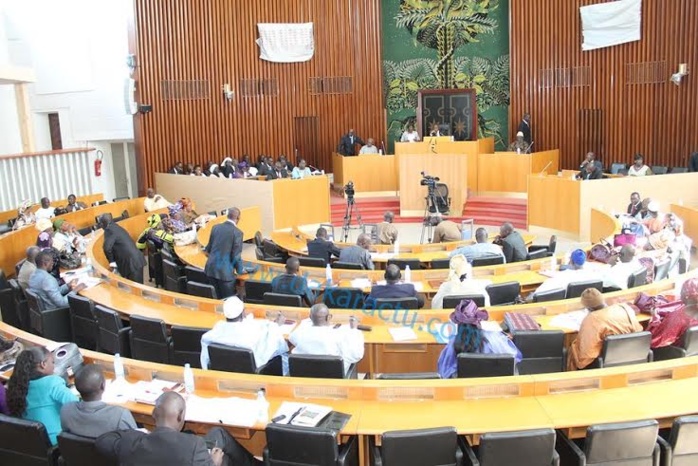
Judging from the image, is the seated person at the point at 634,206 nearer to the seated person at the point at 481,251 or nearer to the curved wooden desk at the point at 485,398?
the seated person at the point at 481,251

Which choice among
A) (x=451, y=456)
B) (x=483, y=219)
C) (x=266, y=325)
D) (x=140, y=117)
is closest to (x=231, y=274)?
(x=266, y=325)

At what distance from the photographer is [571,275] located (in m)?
7.73

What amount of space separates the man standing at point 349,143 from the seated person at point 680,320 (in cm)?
1404

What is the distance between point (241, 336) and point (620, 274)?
436 cm

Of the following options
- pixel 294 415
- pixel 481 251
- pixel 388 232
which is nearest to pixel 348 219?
pixel 388 232

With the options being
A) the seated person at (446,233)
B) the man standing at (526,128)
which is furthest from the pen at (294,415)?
the man standing at (526,128)

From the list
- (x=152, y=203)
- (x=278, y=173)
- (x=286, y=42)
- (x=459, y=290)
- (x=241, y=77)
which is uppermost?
(x=286, y=42)

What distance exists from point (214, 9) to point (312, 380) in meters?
16.3

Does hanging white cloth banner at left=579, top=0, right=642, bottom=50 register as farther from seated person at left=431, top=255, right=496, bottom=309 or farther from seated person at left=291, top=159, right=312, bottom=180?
seated person at left=431, top=255, right=496, bottom=309

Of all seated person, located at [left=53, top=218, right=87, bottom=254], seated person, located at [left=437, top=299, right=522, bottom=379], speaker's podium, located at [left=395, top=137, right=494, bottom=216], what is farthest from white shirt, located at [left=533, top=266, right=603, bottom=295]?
speaker's podium, located at [left=395, top=137, right=494, bottom=216]

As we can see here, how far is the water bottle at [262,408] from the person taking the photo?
4.35 metres

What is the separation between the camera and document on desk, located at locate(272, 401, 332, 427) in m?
4.23

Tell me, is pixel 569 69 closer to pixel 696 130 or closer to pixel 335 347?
pixel 696 130

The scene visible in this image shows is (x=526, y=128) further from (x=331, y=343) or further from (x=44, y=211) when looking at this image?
(x=331, y=343)
